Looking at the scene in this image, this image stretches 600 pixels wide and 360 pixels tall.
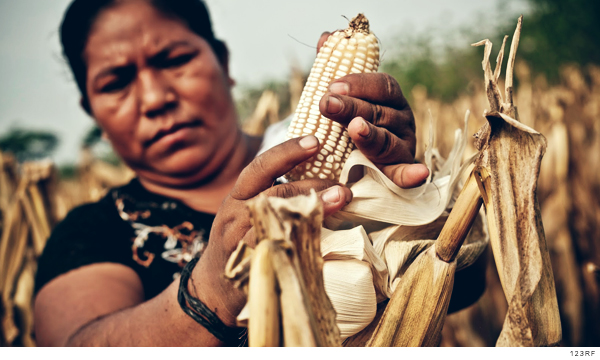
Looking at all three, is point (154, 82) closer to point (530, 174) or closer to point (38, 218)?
point (530, 174)

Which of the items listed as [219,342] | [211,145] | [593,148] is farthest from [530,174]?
[593,148]

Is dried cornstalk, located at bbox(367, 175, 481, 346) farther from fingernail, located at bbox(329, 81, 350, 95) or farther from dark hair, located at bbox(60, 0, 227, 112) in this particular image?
dark hair, located at bbox(60, 0, 227, 112)

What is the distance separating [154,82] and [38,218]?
831 millimetres

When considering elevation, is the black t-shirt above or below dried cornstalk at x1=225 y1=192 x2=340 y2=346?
below

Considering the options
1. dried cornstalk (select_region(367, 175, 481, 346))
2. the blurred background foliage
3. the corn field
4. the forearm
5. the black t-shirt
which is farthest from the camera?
the blurred background foliage

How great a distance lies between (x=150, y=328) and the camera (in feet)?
1.98

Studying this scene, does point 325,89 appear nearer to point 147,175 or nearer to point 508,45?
point 147,175

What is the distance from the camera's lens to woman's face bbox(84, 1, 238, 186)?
0.85 m

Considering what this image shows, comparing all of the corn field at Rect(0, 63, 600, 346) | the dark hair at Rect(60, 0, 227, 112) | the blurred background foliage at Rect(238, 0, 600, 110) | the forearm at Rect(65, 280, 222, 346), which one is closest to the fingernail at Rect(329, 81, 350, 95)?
the forearm at Rect(65, 280, 222, 346)

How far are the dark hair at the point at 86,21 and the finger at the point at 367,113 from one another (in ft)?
2.04

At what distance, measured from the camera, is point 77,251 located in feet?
2.70

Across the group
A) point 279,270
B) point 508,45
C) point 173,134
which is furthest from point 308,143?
point 508,45

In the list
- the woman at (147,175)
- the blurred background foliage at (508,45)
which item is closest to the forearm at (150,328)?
the woman at (147,175)

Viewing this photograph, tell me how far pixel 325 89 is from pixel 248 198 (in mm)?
178
